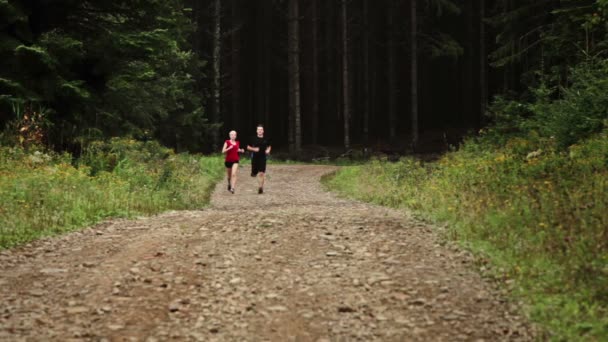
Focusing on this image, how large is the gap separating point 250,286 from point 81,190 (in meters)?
5.79

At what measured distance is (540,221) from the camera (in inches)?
291

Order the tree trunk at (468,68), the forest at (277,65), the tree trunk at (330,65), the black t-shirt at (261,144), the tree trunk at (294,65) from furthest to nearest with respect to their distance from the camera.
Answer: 1. the tree trunk at (330,65)
2. the tree trunk at (468,68)
3. the tree trunk at (294,65)
4. the black t-shirt at (261,144)
5. the forest at (277,65)

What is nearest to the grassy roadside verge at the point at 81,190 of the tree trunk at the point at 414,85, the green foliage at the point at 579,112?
the green foliage at the point at 579,112

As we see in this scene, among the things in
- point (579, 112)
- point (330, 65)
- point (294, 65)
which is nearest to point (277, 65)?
point (330, 65)

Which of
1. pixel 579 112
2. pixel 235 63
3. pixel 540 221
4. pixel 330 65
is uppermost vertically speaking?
pixel 330 65

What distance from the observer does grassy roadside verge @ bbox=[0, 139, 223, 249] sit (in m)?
8.75

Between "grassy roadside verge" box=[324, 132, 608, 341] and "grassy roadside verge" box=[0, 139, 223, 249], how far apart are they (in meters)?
5.22

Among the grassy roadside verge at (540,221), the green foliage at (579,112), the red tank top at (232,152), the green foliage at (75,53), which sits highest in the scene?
the green foliage at (75,53)

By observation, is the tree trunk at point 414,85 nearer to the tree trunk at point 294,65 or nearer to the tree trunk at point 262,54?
the tree trunk at point 294,65

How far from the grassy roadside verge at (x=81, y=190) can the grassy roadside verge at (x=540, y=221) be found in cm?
522

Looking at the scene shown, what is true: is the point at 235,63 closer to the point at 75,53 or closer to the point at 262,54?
the point at 262,54

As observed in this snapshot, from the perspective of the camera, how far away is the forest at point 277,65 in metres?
13.6

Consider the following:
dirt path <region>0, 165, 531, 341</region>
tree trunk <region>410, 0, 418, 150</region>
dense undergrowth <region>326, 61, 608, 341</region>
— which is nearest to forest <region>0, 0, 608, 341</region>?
dense undergrowth <region>326, 61, 608, 341</region>

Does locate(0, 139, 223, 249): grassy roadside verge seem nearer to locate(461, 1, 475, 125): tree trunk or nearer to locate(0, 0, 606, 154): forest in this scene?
locate(0, 0, 606, 154): forest
